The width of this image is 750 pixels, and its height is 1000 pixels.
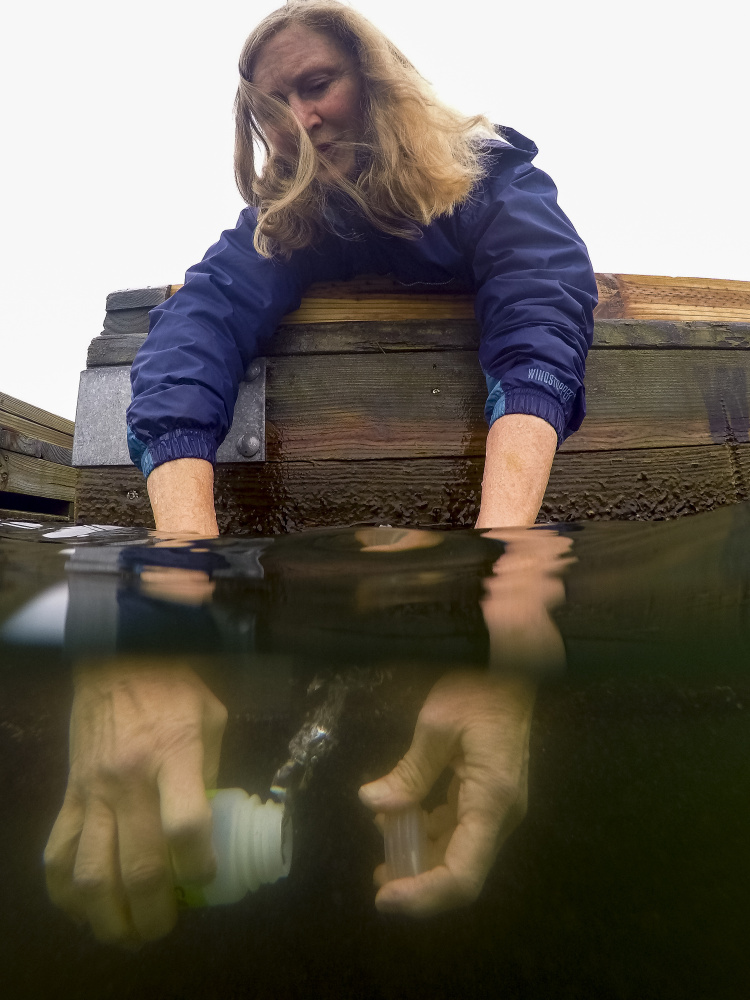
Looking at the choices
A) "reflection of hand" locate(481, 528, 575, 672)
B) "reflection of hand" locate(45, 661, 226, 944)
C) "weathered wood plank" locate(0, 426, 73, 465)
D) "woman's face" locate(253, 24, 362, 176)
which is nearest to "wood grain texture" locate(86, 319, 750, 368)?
"woman's face" locate(253, 24, 362, 176)

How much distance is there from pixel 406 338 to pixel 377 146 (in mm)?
371

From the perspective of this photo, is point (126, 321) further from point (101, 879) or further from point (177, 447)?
point (101, 879)

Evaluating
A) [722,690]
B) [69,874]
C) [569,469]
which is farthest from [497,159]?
[69,874]

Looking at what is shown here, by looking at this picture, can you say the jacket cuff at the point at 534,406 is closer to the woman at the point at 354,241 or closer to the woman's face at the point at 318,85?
the woman at the point at 354,241

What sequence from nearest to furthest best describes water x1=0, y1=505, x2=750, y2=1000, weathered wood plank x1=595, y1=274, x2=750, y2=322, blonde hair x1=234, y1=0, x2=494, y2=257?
water x1=0, y1=505, x2=750, y2=1000
blonde hair x1=234, y1=0, x2=494, y2=257
weathered wood plank x1=595, y1=274, x2=750, y2=322

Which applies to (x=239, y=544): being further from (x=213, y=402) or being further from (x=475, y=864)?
(x=213, y=402)

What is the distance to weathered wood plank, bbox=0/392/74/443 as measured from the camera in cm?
258

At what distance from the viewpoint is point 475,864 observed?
0.28m

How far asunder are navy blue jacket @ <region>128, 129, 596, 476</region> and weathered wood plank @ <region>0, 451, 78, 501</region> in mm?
1607

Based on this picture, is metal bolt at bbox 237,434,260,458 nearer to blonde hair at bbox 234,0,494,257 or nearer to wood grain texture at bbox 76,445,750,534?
wood grain texture at bbox 76,445,750,534

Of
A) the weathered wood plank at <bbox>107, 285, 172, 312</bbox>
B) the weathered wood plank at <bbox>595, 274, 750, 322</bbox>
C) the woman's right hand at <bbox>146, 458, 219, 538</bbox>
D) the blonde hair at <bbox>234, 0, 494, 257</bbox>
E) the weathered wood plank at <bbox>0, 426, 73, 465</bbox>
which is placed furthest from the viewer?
the weathered wood plank at <bbox>0, 426, 73, 465</bbox>

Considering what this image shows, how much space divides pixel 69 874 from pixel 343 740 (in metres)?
0.14

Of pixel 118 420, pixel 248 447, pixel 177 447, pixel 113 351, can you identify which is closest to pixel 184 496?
pixel 177 447

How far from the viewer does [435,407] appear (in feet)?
4.37
